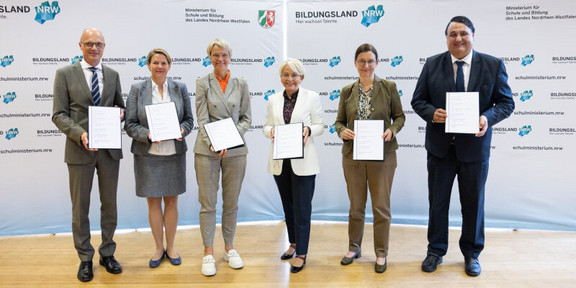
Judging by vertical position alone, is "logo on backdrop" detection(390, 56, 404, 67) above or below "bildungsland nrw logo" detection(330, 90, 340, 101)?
above

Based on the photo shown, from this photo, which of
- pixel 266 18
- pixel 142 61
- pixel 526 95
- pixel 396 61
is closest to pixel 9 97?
pixel 142 61

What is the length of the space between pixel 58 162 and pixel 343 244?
3.19m

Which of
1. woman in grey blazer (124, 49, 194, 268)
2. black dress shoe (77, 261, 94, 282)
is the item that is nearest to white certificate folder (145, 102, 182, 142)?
woman in grey blazer (124, 49, 194, 268)

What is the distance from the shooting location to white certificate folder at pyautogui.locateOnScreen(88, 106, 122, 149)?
107 inches

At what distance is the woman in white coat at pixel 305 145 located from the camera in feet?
9.34

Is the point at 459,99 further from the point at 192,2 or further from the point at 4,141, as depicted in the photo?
the point at 4,141

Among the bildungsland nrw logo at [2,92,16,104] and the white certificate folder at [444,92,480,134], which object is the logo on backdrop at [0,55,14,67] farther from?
the white certificate folder at [444,92,480,134]

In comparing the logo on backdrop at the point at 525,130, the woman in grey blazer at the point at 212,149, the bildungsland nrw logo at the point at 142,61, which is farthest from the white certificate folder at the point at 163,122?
the logo on backdrop at the point at 525,130

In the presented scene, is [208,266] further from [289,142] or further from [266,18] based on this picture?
[266,18]

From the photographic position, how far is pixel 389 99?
2867mm

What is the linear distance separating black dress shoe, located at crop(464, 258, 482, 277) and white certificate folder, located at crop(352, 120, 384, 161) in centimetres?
115

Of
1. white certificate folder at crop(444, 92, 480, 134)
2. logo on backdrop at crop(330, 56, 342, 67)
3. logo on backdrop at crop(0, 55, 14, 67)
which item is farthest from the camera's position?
logo on backdrop at crop(330, 56, 342, 67)

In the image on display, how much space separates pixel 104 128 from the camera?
108 inches

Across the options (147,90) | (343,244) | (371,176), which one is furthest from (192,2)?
(343,244)
